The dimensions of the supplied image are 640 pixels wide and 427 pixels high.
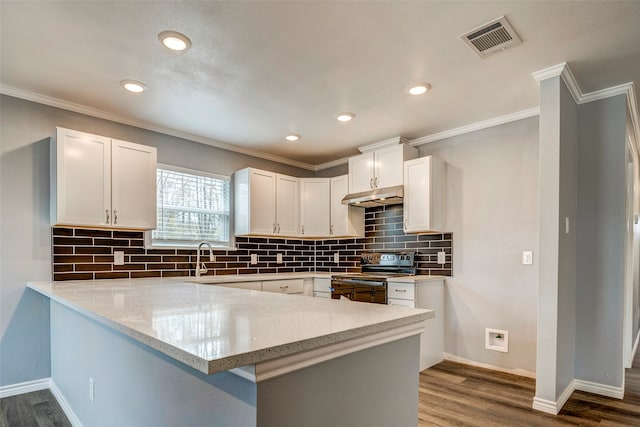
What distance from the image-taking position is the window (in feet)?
12.0

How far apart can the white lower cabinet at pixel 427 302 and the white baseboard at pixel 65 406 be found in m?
2.51

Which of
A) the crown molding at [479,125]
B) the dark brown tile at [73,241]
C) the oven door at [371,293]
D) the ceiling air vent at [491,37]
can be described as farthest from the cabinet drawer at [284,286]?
the ceiling air vent at [491,37]

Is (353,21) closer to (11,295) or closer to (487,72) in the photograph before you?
(487,72)

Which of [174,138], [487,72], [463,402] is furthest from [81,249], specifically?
[487,72]

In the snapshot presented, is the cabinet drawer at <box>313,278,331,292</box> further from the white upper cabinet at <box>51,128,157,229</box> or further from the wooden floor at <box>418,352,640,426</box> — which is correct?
the white upper cabinet at <box>51,128,157,229</box>

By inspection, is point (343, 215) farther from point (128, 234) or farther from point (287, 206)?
point (128, 234)

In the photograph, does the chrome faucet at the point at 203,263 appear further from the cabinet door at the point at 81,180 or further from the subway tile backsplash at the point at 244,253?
the cabinet door at the point at 81,180

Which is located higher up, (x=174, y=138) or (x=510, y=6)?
(x=510, y=6)

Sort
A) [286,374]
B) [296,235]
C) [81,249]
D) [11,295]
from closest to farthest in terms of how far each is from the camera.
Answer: [286,374]
[11,295]
[81,249]
[296,235]

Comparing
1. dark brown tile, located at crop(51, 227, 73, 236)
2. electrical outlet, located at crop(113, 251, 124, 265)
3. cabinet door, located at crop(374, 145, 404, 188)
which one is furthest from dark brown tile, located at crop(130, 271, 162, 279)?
cabinet door, located at crop(374, 145, 404, 188)

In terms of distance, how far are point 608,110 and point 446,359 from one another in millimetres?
2598

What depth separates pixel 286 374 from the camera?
0.95 m

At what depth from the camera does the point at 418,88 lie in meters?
2.76

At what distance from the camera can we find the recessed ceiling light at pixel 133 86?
8.71ft
